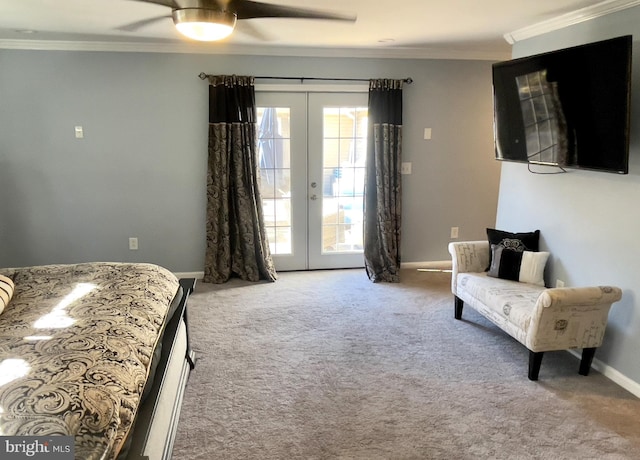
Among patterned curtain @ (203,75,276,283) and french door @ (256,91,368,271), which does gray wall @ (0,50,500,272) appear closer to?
patterned curtain @ (203,75,276,283)

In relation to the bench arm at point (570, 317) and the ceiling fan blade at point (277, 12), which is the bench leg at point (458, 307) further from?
the ceiling fan blade at point (277, 12)

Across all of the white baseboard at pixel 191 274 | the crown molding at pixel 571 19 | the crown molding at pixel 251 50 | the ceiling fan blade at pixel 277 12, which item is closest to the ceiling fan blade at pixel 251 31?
the crown molding at pixel 251 50

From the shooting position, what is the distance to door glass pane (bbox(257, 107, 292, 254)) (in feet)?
15.7

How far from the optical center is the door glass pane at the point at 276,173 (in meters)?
4.78

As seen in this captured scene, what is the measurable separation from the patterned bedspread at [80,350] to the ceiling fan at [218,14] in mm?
1308

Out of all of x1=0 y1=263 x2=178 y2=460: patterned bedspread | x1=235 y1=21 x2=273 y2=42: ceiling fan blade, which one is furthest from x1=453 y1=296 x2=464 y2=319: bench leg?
x1=235 y1=21 x2=273 y2=42: ceiling fan blade

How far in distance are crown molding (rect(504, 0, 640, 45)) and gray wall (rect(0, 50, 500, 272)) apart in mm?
1168

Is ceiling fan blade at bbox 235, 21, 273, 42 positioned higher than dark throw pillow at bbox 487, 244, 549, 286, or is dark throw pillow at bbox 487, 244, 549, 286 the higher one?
ceiling fan blade at bbox 235, 21, 273, 42

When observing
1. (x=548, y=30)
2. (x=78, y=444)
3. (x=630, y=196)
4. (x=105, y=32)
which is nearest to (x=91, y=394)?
(x=78, y=444)

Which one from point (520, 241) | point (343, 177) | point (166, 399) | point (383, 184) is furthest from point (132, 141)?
point (520, 241)

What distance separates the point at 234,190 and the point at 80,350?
311cm

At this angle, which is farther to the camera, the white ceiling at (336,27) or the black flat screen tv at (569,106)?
the white ceiling at (336,27)

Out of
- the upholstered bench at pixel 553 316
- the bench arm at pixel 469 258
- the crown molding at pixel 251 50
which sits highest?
the crown molding at pixel 251 50

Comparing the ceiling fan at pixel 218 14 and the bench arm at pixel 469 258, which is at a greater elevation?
the ceiling fan at pixel 218 14
